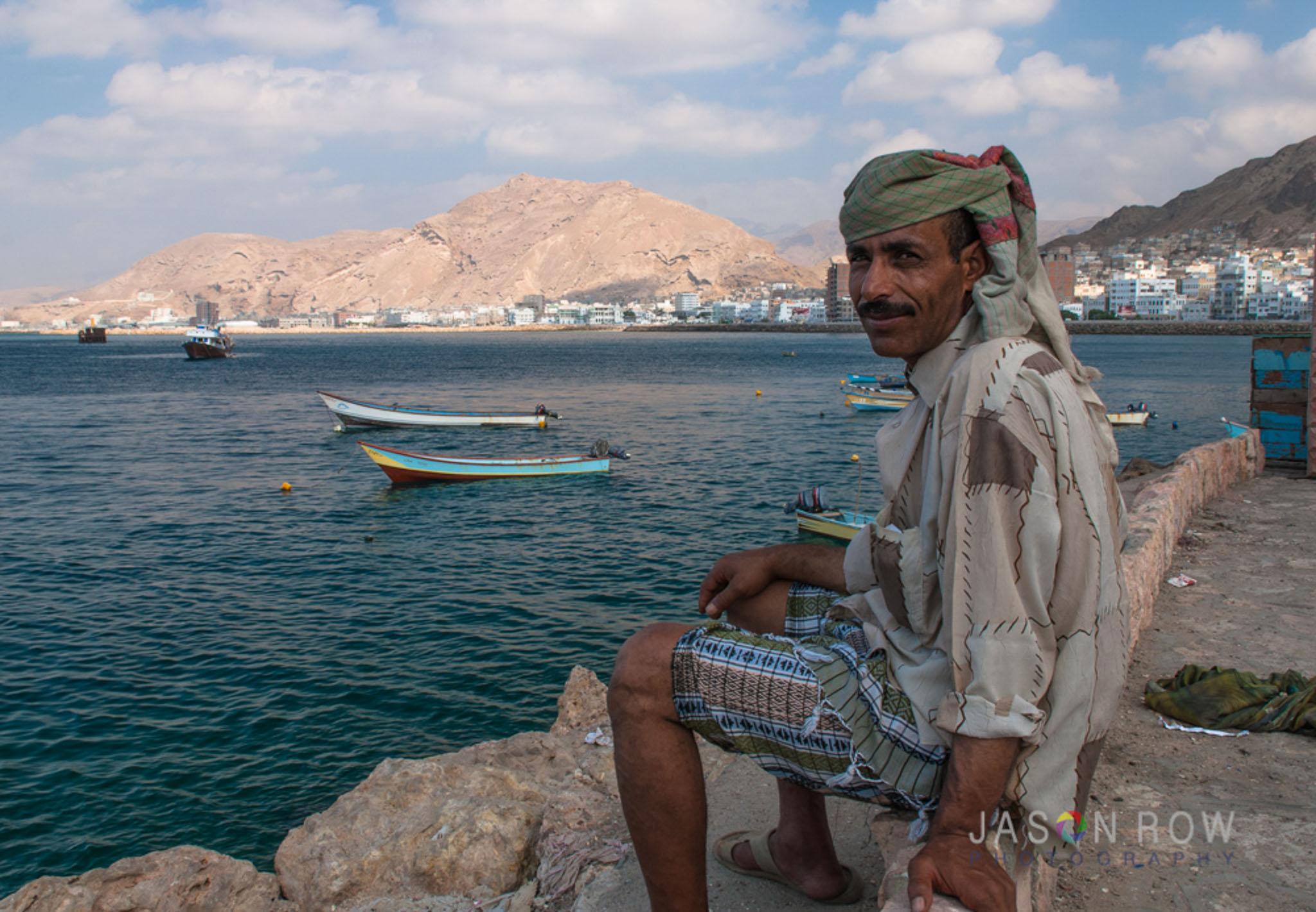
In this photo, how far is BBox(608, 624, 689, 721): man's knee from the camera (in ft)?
6.97

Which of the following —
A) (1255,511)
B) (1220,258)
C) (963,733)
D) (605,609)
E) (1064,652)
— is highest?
(1220,258)

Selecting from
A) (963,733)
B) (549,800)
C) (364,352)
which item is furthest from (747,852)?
(364,352)

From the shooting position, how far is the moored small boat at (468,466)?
883 inches

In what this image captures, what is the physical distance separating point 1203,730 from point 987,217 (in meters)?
2.69

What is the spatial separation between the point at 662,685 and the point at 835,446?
27.8 meters

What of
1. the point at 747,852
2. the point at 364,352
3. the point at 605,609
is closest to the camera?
the point at 747,852

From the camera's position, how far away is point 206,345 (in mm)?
85688

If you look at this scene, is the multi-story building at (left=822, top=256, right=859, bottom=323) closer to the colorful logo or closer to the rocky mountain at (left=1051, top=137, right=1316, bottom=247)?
the rocky mountain at (left=1051, top=137, right=1316, bottom=247)

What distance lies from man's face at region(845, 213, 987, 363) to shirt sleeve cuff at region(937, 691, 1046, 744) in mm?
788

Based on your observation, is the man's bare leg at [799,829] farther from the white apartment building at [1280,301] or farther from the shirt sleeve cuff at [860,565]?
the white apartment building at [1280,301]

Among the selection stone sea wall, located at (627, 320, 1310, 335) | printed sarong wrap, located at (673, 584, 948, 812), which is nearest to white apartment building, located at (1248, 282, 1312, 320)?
stone sea wall, located at (627, 320, 1310, 335)

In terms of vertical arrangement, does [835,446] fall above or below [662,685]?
below

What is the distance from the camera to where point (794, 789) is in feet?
8.73

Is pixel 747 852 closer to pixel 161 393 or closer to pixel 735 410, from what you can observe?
pixel 735 410
